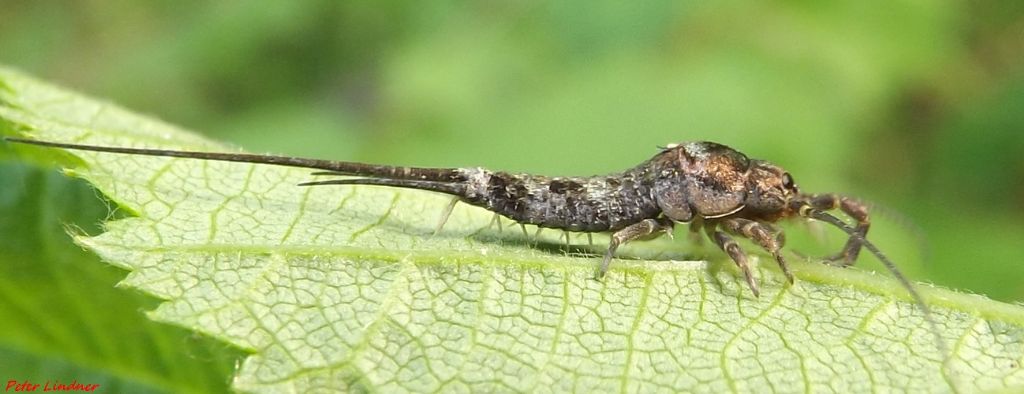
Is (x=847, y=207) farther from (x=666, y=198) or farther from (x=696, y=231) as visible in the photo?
(x=666, y=198)

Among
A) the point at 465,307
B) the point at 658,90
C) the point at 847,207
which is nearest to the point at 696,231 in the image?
the point at 847,207

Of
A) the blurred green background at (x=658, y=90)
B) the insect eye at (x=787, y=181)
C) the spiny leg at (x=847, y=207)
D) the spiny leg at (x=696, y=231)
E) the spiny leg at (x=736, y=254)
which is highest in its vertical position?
the blurred green background at (x=658, y=90)

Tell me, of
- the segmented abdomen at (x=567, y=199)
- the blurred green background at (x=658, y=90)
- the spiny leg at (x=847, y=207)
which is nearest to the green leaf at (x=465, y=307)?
the segmented abdomen at (x=567, y=199)

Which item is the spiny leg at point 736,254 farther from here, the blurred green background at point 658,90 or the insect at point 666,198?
the blurred green background at point 658,90

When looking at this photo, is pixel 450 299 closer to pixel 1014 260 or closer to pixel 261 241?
pixel 261 241

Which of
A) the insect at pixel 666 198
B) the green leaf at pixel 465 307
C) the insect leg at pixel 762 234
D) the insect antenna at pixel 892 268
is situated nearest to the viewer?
the green leaf at pixel 465 307

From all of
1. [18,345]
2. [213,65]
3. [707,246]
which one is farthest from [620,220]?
[213,65]

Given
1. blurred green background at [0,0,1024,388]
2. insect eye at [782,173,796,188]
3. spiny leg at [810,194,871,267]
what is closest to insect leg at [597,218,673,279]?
insect eye at [782,173,796,188]
